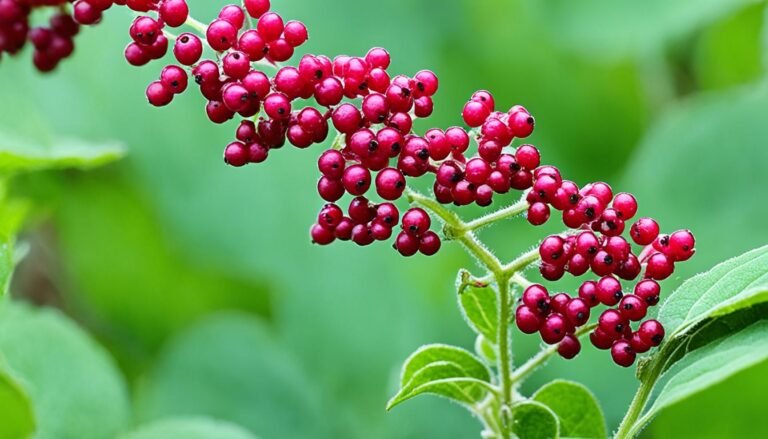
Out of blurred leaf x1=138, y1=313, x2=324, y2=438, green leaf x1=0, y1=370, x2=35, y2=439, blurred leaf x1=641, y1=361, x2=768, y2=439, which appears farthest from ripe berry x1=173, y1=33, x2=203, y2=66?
blurred leaf x1=138, y1=313, x2=324, y2=438

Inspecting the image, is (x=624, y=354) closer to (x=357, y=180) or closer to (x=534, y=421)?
(x=534, y=421)

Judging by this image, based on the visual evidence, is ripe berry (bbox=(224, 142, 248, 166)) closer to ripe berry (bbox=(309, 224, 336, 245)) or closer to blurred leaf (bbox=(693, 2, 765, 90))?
ripe berry (bbox=(309, 224, 336, 245))

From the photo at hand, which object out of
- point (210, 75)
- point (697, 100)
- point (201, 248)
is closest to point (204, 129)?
point (201, 248)

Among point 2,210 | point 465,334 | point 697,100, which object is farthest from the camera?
point 697,100

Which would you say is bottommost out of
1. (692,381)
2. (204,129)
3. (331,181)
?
(692,381)

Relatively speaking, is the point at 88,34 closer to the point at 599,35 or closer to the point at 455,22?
the point at 455,22
